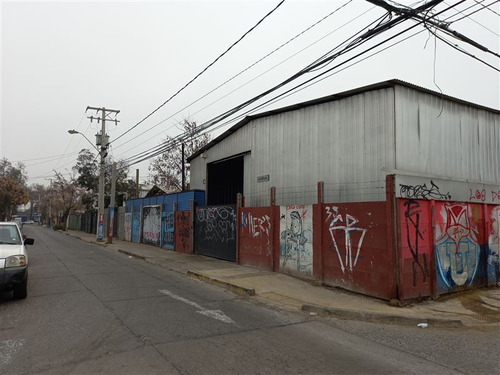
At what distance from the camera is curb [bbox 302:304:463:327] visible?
652 cm

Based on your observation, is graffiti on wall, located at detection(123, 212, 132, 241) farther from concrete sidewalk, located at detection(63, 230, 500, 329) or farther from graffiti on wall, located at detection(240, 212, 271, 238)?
concrete sidewalk, located at detection(63, 230, 500, 329)

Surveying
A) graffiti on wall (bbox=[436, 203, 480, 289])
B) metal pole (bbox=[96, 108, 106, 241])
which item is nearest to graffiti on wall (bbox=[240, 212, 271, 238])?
graffiti on wall (bbox=[436, 203, 480, 289])

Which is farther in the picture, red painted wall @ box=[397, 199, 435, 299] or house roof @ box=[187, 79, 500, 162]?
house roof @ box=[187, 79, 500, 162]

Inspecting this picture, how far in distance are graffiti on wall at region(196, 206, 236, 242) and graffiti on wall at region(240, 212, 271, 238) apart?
0.99 m

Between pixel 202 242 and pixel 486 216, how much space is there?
1140cm

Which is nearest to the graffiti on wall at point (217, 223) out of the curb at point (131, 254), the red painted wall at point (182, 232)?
the red painted wall at point (182, 232)

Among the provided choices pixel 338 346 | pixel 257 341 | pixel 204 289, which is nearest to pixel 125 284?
pixel 204 289

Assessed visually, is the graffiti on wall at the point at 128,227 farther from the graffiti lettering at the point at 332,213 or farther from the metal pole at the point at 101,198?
the graffiti lettering at the point at 332,213

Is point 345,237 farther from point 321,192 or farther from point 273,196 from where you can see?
point 273,196

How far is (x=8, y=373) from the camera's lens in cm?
412

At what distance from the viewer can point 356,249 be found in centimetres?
890

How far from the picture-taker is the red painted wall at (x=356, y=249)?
26.9 feet

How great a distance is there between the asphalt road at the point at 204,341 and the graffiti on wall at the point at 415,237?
205cm

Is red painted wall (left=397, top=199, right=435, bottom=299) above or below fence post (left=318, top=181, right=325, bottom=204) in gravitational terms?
below
